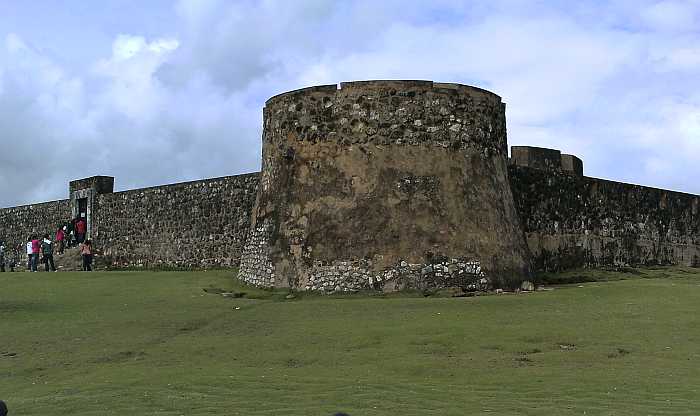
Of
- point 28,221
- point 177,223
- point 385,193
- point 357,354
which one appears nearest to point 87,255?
point 177,223

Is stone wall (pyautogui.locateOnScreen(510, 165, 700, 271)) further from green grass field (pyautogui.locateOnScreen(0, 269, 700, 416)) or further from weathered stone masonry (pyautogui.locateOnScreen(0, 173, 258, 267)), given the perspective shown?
weathered stone masonry (pyautogui.locateOnScreen(0, 173, 258, 267))

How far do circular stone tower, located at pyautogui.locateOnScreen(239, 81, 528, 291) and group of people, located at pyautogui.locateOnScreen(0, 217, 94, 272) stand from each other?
31.3 ft

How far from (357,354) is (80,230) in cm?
1837

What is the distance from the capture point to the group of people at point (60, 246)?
2359 centimetres

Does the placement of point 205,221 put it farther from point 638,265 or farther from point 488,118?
point 638,265

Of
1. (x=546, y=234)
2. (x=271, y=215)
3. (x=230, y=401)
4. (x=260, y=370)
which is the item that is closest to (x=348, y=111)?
(x=271, y=215)

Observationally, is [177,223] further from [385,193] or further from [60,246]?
[385,193]

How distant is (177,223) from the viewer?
22203 mm

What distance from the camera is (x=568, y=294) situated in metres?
14.0

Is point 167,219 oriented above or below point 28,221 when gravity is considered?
below

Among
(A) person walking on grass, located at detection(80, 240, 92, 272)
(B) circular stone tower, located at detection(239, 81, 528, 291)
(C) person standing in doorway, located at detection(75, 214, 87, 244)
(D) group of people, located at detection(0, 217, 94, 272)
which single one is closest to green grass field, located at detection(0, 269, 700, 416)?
(B) circular stone tower, located at detection(239, 81, 528, 291)

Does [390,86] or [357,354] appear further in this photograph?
[390,86]

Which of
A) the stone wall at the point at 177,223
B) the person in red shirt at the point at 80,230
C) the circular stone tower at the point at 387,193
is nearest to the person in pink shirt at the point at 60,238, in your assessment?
the person in red shirt at the point at 80,230

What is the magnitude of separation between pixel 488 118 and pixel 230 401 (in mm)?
9472
